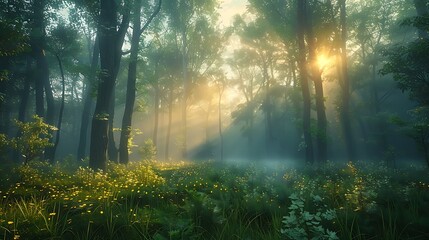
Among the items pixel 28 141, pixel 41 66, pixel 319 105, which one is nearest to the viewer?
pixel 28 141

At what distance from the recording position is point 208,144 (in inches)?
1596

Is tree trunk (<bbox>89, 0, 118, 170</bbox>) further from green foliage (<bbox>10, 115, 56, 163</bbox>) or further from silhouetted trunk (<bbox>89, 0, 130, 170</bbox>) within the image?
green foliage (<bbox>10, 115, 56, 163</bbox>)

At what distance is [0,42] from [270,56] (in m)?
29.1

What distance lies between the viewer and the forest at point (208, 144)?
476 cm

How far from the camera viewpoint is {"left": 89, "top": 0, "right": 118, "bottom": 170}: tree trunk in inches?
500

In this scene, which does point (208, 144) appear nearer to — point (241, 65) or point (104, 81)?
point (241, 65)

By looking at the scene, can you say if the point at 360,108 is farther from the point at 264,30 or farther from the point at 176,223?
the point at 176,223

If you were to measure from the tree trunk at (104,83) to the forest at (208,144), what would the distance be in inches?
2.3

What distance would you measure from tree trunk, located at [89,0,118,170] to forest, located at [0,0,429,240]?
0.19 ft

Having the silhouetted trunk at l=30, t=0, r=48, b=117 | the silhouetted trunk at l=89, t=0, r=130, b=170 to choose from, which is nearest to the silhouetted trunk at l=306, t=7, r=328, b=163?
the silhouetted trunk at l=89, t=0, r=130, b=170

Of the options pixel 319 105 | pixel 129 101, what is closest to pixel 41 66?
pixel 129 101

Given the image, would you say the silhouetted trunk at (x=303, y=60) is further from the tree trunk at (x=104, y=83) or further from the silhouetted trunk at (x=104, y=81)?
the tree trunk at (x=104, y=83)

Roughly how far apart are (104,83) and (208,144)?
28.2m

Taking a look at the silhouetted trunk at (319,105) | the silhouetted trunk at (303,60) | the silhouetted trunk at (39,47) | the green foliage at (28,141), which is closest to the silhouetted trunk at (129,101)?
the silhouetted trunk at (39,47)
